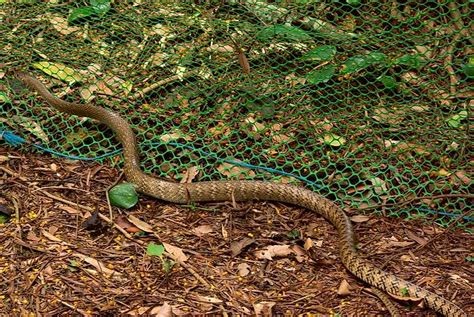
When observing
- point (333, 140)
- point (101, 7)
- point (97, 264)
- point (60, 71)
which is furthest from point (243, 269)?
point (101, 7)

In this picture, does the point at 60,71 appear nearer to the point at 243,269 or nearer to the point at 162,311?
the point at 243,269

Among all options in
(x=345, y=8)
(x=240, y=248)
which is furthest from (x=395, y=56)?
(x=240, y=248)

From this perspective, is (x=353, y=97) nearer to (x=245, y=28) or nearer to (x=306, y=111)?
(x=306, y=111)

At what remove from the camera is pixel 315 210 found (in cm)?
617

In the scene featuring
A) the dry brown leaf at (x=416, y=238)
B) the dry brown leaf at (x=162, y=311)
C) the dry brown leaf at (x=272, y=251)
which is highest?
the dry brown leaf at (x=162, y=311)

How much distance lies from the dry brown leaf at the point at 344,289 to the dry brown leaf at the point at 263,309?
21.2 inches

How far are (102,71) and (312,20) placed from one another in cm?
227

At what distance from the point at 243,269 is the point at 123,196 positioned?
131 cm

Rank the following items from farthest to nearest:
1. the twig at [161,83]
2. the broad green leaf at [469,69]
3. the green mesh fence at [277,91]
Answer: the twig at [161,83] → the broad green leaf at [469,69] → the green mesh fence at [277,91]

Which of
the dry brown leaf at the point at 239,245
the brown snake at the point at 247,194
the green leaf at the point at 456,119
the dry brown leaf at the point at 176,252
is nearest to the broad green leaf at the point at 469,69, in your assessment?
the green leaf at the point at 456,119

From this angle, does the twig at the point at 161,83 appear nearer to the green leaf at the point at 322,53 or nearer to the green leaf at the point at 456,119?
the green leaf at the point at 322,53

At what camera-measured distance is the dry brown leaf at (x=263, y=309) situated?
16.5 ft

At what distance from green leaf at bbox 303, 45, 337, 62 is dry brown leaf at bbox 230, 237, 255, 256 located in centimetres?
221

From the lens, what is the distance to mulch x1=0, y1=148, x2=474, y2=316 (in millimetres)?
5145
